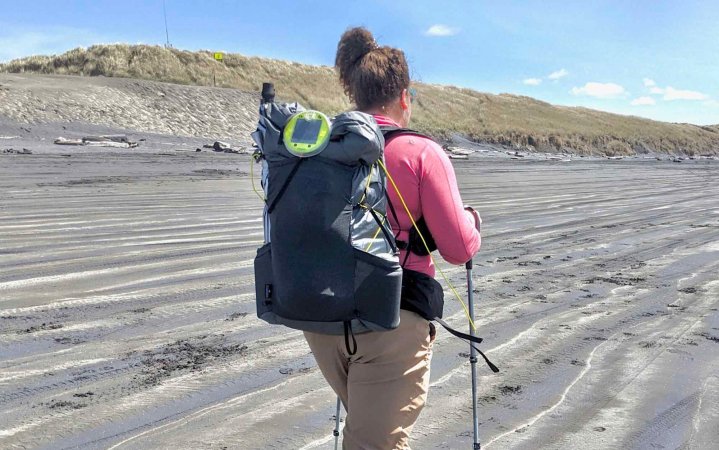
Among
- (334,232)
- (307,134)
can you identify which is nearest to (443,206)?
(334,232)

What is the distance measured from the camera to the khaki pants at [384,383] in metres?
2.25

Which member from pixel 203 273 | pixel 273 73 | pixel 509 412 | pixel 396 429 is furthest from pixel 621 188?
pixel 273 73

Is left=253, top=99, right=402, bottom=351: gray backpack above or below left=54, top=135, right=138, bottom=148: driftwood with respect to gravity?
below

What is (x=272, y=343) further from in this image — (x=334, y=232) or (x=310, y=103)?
(x=310, y=103)

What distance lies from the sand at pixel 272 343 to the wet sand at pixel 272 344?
0.02 meters

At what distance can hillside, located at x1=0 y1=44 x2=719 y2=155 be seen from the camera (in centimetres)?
4072

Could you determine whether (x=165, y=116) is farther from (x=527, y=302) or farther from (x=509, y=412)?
(x=509, y=412)

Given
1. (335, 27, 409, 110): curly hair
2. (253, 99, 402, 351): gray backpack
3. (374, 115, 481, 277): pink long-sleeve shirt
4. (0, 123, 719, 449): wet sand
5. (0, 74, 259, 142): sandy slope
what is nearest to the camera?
(253, 99, 402, 351): gray backpack

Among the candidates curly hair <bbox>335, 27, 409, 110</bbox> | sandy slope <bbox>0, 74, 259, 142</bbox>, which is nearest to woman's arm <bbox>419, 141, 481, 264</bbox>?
curly hair <bbox>335, 27, 409, 110</bbox>

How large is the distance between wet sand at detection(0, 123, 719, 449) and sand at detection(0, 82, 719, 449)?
0.06ft

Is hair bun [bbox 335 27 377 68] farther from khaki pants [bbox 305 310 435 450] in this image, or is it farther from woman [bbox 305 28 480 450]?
khaki pants [bbox 305 310 435 450]

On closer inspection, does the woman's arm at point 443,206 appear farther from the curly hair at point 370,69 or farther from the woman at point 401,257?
the curly hair at point 370,69

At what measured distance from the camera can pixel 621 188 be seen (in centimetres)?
2317

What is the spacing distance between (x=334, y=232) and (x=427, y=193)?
0.37 metres
